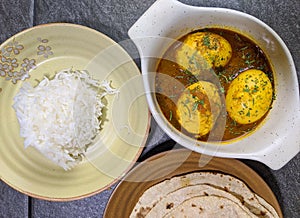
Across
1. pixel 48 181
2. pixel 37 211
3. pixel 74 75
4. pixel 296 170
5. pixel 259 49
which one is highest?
pixel 259 49

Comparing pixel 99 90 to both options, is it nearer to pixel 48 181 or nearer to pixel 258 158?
pixel 48 181

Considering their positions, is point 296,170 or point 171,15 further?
point 296,170

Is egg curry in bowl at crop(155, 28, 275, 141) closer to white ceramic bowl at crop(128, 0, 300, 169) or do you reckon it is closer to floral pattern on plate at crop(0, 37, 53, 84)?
white ceramic bowl at crop(128, 0, 300, 169)

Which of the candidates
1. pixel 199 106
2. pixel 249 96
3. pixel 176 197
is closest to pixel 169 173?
pixel 176 197

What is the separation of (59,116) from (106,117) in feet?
0.50

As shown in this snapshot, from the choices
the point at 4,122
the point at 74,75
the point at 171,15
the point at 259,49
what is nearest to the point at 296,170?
the point at 259,49

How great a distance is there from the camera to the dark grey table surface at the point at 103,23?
138 cm

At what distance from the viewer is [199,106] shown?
1.24m

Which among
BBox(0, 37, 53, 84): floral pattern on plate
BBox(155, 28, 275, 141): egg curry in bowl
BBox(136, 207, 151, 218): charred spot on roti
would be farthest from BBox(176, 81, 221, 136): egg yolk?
BBox(0, 37, 53, 84): floral pattern on plate

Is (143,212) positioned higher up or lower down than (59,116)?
lower down

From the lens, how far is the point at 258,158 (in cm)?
121

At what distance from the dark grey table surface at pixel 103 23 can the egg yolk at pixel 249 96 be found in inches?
7.8

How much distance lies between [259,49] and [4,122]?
2.64ft

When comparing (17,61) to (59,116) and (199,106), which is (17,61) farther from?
(199,106)
